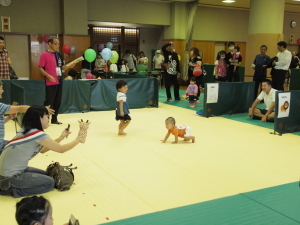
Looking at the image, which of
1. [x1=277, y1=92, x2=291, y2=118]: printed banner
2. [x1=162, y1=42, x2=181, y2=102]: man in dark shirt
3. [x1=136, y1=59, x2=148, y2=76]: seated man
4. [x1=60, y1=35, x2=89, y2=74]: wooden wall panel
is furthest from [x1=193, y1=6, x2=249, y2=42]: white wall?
[x1=277, y1=92, x2=291, y2=118]: printed banner

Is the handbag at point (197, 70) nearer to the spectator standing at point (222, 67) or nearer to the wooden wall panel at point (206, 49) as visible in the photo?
the spectator standing at point (222, 67)

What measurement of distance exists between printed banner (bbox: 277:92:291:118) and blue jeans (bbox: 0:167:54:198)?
192 inches

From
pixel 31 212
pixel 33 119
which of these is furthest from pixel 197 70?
pixel 31 212

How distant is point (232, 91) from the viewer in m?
9.30

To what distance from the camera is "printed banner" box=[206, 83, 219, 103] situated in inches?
344

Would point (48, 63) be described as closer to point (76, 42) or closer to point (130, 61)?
point (76, 42)

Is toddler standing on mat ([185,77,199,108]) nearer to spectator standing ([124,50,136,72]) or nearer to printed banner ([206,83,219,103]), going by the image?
printed banner ([206,83,219,103])

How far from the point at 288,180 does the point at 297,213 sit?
1030 mm

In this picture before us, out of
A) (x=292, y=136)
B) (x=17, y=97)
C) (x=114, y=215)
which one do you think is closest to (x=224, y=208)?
(x=114, y=215)

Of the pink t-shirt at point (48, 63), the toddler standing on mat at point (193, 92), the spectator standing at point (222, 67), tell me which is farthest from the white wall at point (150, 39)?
the pink t-shirt at point (48, 63)

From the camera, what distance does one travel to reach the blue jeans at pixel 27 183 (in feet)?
12.6

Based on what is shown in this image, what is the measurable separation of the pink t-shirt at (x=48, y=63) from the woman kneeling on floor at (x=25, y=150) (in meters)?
3.78

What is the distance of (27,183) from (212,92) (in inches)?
229

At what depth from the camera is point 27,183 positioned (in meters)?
3.89
